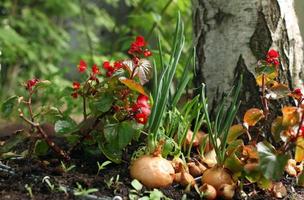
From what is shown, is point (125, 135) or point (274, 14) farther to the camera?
point (274, 14)

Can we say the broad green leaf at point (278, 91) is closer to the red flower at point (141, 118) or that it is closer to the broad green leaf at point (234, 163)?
the broad green leaf at point (234, 163)

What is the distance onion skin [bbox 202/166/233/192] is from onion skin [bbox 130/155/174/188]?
0.35ft

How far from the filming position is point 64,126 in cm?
148

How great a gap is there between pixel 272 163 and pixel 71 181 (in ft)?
1.81

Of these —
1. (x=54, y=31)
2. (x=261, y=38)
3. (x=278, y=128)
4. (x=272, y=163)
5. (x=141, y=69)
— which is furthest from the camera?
(x=54, y=31)

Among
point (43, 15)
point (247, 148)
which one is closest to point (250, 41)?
point (247, 148)

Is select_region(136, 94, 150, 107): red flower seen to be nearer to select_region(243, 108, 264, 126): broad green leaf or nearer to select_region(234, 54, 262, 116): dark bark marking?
select_region(243, 108, 264, 126): broad green leaf

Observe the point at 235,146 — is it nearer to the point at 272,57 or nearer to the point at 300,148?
the point at 300,148

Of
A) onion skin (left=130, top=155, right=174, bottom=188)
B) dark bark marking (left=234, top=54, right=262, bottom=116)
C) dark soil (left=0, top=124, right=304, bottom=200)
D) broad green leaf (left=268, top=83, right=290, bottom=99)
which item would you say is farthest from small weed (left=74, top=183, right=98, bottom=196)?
dark bark marking (left=234, top=54, right=262, bottom=116)

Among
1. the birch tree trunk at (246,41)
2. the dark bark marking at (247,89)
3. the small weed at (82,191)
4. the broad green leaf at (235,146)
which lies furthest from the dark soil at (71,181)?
the birch tree trunk at (246,41)

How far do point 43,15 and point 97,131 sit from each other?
3640 mm

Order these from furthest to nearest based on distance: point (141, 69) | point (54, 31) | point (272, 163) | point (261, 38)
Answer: point (54, 31), point (261, 38), point (141, 69), point (272, 163)

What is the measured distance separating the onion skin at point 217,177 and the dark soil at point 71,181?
53 mm

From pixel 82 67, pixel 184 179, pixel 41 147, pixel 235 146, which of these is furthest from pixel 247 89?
pixel 41 147
